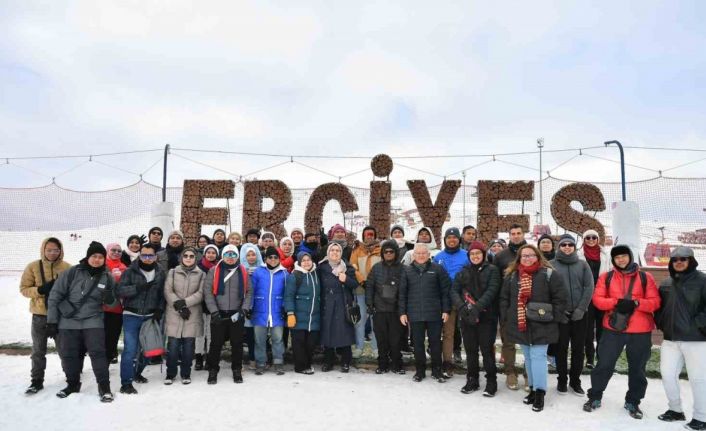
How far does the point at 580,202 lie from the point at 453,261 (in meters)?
4.60

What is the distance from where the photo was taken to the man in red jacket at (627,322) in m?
4.09

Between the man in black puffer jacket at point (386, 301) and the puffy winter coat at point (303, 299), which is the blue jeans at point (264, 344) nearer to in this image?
the puffy winter coat at point (303, 299)

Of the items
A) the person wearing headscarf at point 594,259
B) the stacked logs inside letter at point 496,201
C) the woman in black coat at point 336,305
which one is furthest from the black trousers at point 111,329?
the stacked logs inside letter at point 496,201

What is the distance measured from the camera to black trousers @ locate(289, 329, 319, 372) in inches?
207

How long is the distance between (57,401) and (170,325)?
1.18 m

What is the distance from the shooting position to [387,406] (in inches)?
167

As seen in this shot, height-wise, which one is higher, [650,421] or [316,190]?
[316,190]

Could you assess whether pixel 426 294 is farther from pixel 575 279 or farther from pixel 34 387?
pixel 34 387

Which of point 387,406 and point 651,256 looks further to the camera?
point 651,256

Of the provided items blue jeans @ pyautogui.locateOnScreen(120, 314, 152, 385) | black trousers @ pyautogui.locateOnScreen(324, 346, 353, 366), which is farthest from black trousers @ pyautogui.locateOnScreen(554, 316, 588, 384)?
blue jeans @ pyautogui.locateOnScreen(120, 314, 152, 385)

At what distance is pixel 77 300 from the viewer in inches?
173

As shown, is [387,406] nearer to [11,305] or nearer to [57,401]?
[57,401]

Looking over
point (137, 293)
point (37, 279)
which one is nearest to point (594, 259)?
point (137, 293)

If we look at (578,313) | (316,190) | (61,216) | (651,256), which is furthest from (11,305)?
(651,256)
